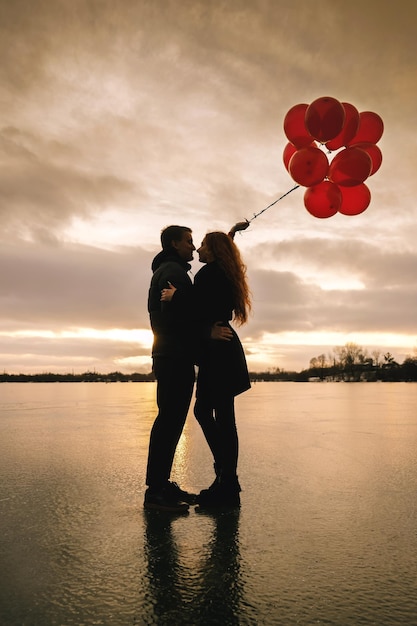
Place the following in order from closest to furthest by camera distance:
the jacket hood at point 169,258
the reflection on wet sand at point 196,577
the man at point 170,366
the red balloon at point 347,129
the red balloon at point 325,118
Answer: the reflection on wet sand at point 196,577 → the man at point 170,366 → the jacket hood at point 169,258 → the red balloon at point 325,118 → the red balloon at point 347,129

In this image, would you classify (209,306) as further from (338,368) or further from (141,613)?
(338,368)

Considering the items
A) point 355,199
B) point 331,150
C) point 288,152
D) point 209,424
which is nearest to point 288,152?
point 288,152

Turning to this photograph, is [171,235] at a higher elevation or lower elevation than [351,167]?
lower

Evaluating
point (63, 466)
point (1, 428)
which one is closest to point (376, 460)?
point (63, 466)

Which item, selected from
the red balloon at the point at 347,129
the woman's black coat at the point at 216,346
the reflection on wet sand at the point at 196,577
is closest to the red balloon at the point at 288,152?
the red balloon at the point at 347,129

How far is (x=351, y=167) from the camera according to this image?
4.75 metres

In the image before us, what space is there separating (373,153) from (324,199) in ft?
2.39

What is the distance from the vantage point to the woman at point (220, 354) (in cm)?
338

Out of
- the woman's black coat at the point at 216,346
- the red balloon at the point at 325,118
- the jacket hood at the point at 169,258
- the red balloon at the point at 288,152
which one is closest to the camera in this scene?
the woman's black coat at the point at 216,346

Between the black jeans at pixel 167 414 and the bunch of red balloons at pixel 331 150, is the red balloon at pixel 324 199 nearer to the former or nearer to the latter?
the bunch of red balloons at pixel 331 150

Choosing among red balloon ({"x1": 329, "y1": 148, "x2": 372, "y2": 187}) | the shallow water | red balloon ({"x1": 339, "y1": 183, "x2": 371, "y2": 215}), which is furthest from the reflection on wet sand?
red balloon ({"x1": 339, "y1": 183, "x2": 371, "y2": 215})

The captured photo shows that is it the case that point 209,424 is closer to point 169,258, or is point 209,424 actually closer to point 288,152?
point 169,258

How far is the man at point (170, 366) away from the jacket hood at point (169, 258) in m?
0.08

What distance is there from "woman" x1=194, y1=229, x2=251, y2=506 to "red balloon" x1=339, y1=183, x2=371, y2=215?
2.08m
